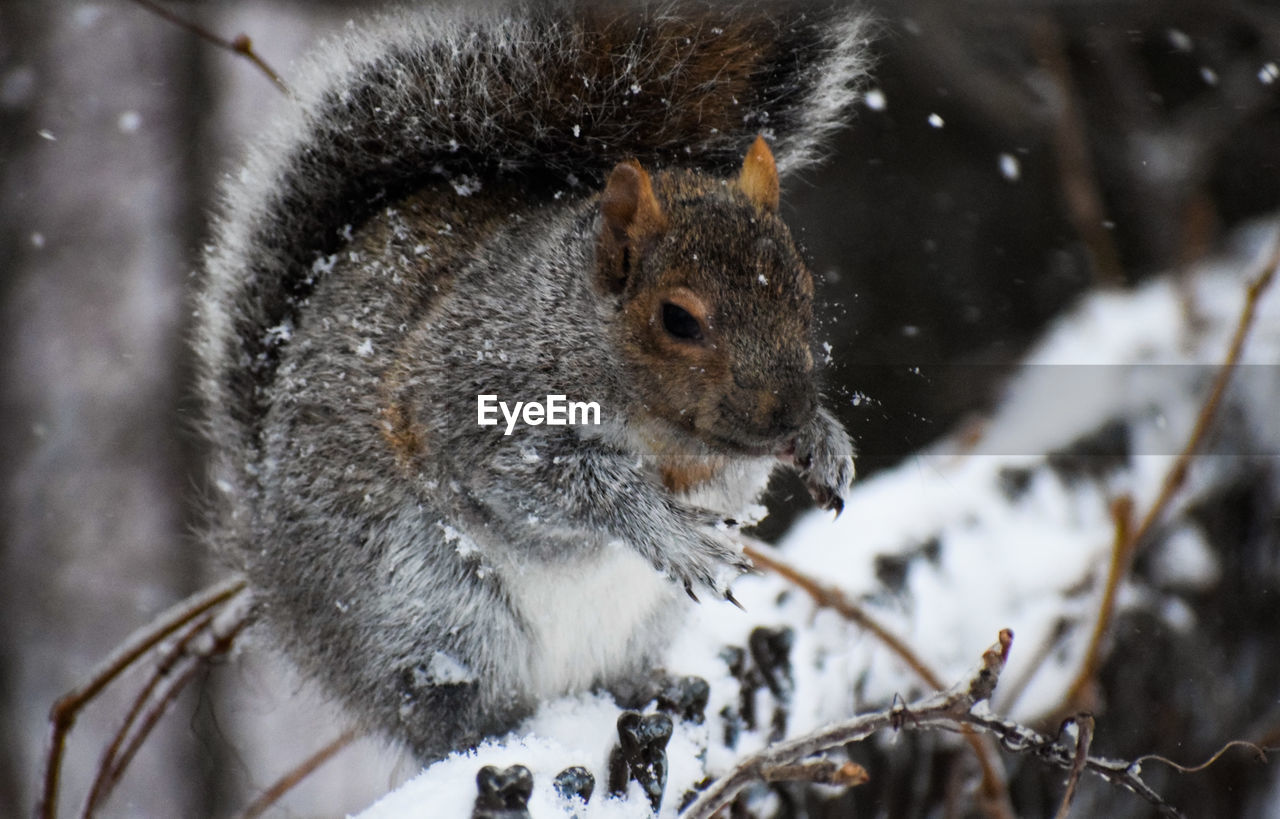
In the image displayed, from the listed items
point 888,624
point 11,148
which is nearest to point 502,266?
point 888,624

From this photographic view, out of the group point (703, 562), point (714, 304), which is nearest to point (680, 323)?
point (714, 304)

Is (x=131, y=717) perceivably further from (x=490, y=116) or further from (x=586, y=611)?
(x=490, y=116)

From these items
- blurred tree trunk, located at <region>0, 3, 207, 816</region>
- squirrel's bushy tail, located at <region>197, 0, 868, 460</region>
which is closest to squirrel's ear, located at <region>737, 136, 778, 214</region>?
squirrel's bushy tail, located at <region>197, 0, 868, 460</region>

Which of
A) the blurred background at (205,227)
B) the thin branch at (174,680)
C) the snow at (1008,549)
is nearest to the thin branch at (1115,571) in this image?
the snow at (1008,549)

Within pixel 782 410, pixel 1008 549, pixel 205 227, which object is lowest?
pixel 1008 549

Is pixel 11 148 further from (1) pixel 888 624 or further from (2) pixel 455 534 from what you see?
(1) pixel 888 624

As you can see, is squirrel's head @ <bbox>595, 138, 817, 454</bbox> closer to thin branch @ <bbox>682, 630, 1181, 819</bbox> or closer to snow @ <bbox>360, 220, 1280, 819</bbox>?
thin branch @ <bbox>682, 630, 1181, 819</bbox>

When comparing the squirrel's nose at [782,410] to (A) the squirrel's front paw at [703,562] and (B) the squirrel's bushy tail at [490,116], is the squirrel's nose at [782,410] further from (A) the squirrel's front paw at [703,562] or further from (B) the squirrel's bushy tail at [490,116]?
(B) the squirrel's bushy tail at [490,116]
